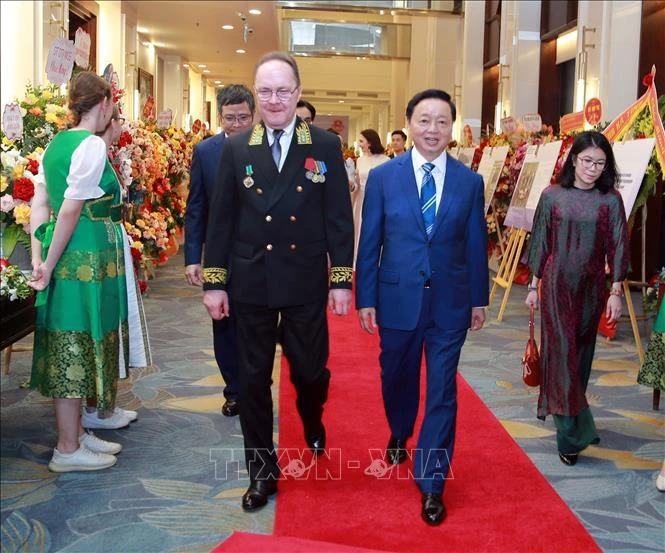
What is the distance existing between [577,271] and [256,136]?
5.15ft

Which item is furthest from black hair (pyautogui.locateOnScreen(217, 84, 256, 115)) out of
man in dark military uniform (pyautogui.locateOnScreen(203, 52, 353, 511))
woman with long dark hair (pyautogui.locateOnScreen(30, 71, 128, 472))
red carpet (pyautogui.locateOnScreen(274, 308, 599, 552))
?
red carpet (pyautogui.locateOnScreen(274, 308, 599, 552))

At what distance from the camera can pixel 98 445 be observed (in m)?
3.67

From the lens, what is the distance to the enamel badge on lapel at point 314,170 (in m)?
2.97

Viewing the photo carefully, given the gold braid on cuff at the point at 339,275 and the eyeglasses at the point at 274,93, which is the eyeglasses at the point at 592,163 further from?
the eyeglasses at the point at 274,93

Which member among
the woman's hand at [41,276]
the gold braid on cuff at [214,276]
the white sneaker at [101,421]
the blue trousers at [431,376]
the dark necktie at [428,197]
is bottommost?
the white sneaker at [101,421]

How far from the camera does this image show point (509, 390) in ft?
16.1

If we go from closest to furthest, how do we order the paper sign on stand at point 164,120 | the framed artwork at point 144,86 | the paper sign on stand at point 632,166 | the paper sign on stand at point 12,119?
the paper sign on stand at point 12,119 < the paper sign on stand at point 632,166 < the paper sign on stand at point 164,120 < the framed artwork at point 144,86

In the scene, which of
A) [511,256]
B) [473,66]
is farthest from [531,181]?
[473,66]

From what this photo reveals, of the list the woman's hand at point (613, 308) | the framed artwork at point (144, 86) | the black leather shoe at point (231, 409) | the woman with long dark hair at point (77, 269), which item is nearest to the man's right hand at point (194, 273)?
the woman with long dark hair at point (77, 269)

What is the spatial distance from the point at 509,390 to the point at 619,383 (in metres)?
0.77

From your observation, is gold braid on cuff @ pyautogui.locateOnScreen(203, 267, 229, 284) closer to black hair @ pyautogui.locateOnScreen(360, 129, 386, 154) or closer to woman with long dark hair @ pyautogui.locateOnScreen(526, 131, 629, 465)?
woman with long dark hair @ pyautogui.locateOnScreen(526, 131, 629, 465)

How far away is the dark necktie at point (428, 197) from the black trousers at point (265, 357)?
1.62 feet

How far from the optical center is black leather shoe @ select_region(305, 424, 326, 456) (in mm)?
3566

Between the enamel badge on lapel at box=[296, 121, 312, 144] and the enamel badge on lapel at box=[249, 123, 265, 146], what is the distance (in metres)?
0.13
